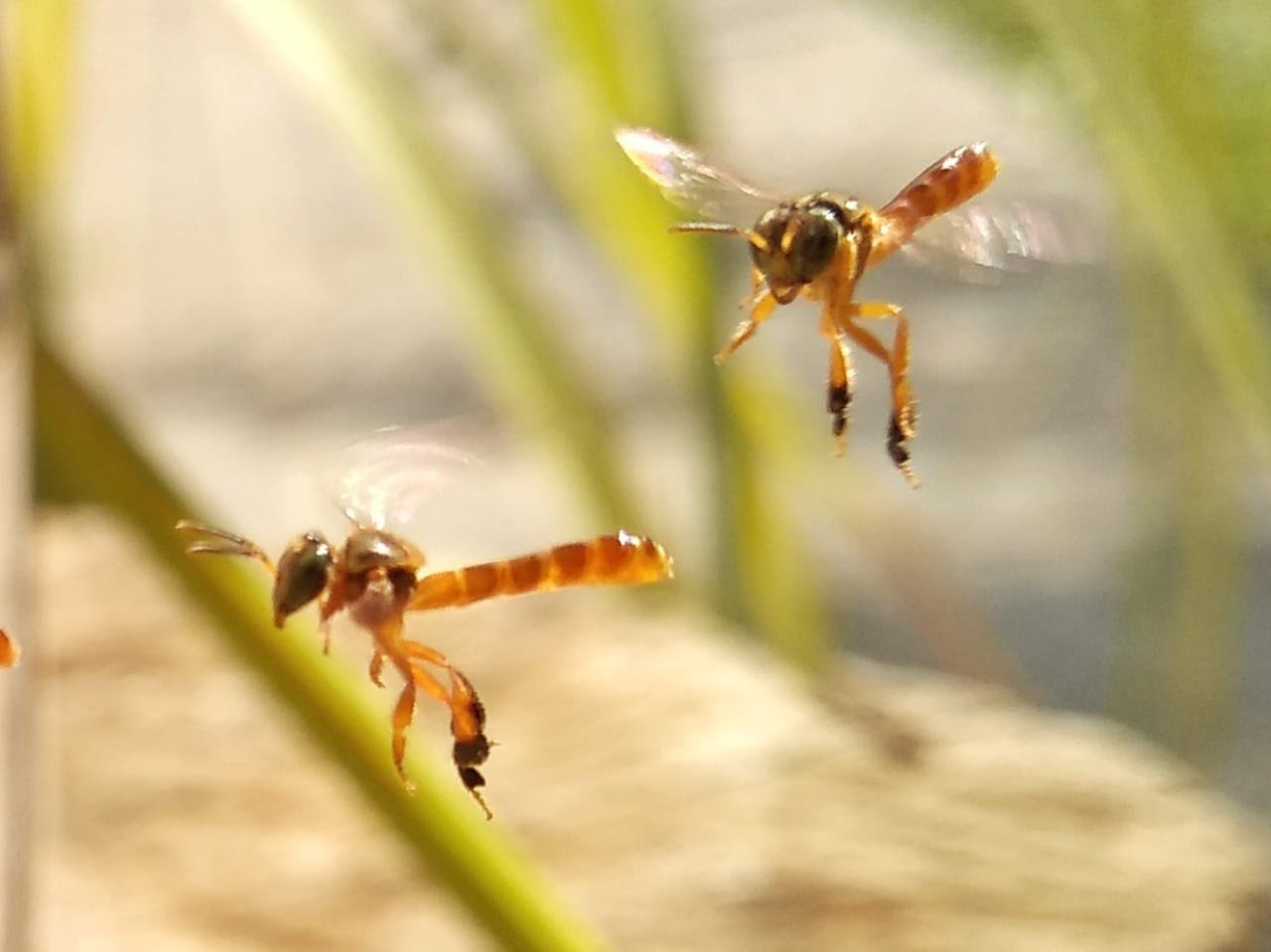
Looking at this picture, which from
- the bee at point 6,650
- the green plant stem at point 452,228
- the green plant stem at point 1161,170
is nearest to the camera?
the bee at point 6,650

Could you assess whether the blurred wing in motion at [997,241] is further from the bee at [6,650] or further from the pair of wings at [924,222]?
the bee at [6,650]

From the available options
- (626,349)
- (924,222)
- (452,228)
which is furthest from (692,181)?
(626,349)

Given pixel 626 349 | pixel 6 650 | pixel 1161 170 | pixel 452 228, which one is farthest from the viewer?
pixel 626 349

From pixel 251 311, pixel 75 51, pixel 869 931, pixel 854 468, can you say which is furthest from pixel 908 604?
pixel 251 311

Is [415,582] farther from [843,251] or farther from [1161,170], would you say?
[1161,170]

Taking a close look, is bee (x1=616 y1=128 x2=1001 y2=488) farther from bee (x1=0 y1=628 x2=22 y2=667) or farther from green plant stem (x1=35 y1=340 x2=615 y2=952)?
green plant stem (x1=35 y1=340 x2=615 y2=952)

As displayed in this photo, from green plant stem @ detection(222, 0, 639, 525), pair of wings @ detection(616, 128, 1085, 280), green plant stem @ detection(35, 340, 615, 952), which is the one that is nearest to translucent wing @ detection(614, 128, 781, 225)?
pair of wings @ detection(616, 128, 1085, 280)

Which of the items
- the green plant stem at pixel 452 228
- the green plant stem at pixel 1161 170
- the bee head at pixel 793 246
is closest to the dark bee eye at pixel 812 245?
the bee head at pixel 793 246
